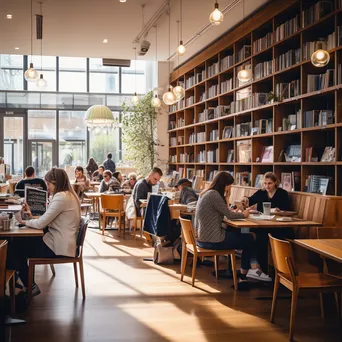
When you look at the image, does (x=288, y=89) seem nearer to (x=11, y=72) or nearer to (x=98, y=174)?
(x=98, y=174)

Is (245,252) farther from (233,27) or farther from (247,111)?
(233,27)

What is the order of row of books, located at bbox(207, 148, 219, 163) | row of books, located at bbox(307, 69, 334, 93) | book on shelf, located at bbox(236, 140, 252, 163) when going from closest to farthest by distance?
row of books, located at bbox(307, 69, 334, 93) → book on shelf, located at bbox(236, 140, 252, 163) → row of books, located at bbox(207, 148, 219, 163)

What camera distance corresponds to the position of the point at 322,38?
712 cm

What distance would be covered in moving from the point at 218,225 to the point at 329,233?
4.85 feet

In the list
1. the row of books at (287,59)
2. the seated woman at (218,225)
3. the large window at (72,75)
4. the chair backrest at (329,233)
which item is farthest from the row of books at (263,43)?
the large window at (72,75)

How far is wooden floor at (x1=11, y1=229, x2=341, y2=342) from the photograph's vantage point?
4.34 meters

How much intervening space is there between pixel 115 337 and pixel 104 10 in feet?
22.5

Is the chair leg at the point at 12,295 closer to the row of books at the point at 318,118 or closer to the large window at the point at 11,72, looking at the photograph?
the row of books at the point at 318,118

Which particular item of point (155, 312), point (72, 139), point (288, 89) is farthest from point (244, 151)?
point (72, 139)

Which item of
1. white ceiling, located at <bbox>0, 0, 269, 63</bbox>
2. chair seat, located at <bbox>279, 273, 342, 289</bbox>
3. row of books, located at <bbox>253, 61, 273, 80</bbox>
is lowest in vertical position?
chair seat, located at <bbox>279, 273, 342, 289</bbox>

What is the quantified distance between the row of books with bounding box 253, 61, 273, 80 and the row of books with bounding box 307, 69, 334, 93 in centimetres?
123

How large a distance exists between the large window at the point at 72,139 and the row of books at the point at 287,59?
11.4 m

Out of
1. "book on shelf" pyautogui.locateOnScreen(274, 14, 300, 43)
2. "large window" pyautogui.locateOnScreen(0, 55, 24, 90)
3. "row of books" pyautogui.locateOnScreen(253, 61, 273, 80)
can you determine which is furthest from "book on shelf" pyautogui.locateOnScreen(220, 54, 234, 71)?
"large window" pyautogui.locateOnScreen(0, 55, 24, 90)

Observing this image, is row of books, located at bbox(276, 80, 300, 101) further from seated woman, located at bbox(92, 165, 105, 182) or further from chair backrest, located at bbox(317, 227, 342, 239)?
seated woman, located at bbox(92, 165, 105, 182)
